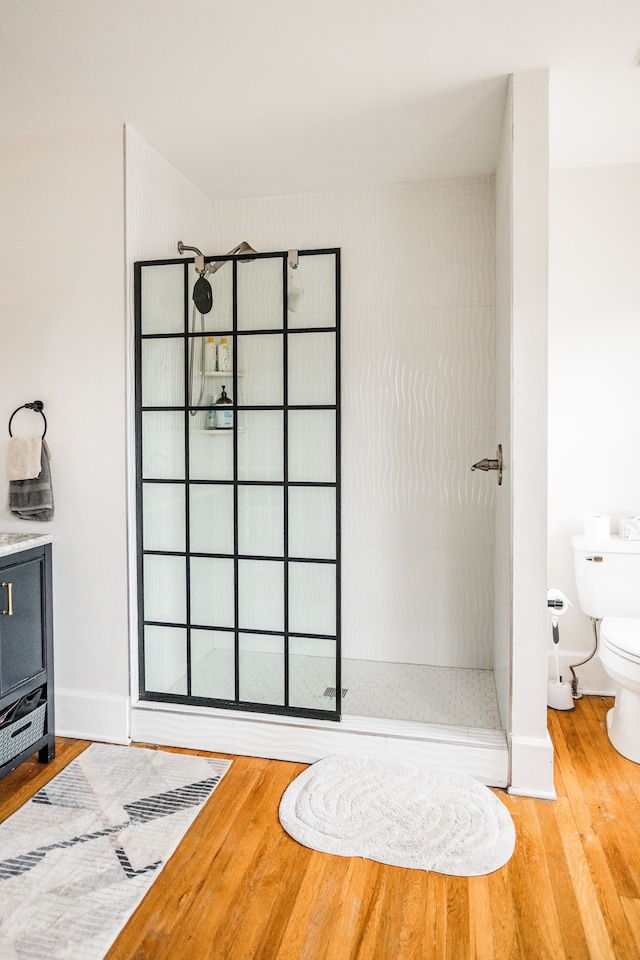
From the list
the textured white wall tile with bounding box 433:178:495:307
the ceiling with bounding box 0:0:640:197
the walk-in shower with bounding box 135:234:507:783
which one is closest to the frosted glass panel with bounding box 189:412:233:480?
the walk-in shower with bounding box 135:234:507:783

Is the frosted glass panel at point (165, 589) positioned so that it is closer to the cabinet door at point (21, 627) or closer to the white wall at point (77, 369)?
the white wall at point (77, 369)

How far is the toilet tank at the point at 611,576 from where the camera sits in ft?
8.93

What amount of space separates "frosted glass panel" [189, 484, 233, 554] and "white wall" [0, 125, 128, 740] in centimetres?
28

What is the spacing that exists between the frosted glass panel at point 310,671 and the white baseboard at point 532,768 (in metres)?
0.69

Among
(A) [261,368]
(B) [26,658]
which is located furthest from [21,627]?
(A) [261,368]

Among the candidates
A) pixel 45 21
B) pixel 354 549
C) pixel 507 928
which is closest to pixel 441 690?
pixel 354 549

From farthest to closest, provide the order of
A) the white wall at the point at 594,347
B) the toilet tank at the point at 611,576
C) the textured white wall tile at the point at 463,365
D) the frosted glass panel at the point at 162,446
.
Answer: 1. the textured white wall tile at the point at 463,365
2. the white wall at the point at 594,347
3. the toilet tank at the point at 611,576
4. the frosted glass panel at the point at 162,446

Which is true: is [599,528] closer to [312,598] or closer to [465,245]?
[312,598]

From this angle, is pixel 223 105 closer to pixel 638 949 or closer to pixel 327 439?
pixel 327 439

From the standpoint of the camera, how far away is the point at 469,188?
2951 millimetres

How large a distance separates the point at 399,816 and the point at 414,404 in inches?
70.2

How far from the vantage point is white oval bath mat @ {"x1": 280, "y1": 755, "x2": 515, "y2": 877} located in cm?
183

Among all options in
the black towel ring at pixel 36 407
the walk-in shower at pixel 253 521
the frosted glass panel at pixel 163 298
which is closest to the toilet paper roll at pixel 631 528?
the walk-in shower at pixel 253 521

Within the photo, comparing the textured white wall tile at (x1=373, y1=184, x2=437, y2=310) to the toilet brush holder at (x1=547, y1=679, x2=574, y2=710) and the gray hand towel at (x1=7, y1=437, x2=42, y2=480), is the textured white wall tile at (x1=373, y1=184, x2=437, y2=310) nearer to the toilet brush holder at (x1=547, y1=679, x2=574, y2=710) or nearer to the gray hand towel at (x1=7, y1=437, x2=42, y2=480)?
the gray hand towel at (x1=7, y1=437, x2=42, y2=480)
